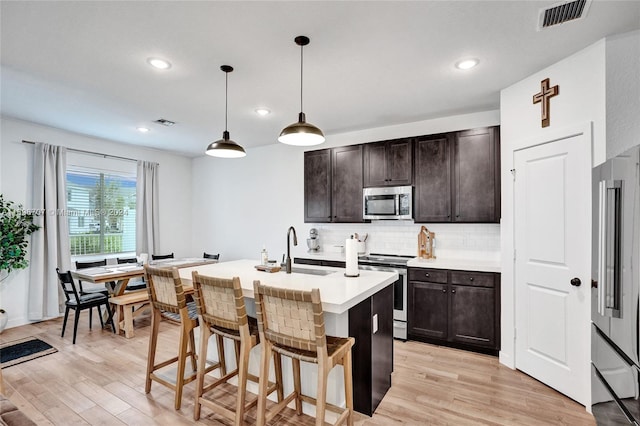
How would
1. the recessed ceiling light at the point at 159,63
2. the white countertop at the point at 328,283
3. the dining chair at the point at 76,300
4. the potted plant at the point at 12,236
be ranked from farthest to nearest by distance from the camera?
1. the potted plant at the point at 12,236
2. the dining chair at the point at 76,300
3. the recessed ceiling light at the point at 159,63
4. the white countertop at the point at 328,283

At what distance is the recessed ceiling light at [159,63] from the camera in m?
2.69

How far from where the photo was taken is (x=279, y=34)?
91.3 inches

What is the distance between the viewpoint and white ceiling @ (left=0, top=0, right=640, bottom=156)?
207 cm

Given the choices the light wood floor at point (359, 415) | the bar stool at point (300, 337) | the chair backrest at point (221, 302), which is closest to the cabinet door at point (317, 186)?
the light wood floor at point (359, 415)

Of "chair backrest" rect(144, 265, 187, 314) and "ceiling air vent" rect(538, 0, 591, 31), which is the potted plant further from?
"ceiling air vent" rect(538, 0, 591, 31)

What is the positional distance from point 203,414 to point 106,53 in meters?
2.97

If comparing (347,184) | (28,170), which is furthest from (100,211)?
(347,184)

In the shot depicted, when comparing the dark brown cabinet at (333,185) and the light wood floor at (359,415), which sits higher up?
the dark brown cabinet at (333,185)

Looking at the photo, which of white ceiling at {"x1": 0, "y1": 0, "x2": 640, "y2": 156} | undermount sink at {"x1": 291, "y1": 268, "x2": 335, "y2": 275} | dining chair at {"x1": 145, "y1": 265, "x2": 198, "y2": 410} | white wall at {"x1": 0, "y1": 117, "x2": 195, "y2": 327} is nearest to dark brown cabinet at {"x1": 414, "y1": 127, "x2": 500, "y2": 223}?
white ceiling at {"x1": 0, "y1": 0, "x2": 640, "y2": 156}

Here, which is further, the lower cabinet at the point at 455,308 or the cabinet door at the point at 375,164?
the cabinet door at the point at 375,164

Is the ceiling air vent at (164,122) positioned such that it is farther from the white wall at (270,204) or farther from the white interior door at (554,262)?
the white interior door at (554,262)

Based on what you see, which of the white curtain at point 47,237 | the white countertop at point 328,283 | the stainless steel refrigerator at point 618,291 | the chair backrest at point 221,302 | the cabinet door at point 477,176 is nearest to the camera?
the stainless steel refrigerator at point 618,291

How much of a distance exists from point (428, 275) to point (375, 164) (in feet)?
5.45

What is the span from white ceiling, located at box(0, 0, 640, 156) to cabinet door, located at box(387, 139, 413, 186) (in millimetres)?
393
